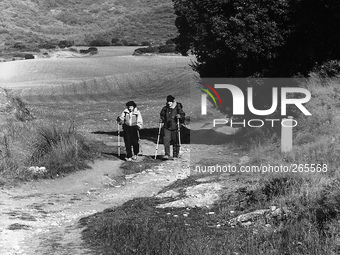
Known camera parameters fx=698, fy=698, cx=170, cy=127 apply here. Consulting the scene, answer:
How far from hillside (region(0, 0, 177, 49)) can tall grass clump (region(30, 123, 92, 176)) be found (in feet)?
225

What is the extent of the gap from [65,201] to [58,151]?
3471 mm

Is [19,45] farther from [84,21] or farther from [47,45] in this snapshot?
[84,21]

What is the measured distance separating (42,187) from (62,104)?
2919cm

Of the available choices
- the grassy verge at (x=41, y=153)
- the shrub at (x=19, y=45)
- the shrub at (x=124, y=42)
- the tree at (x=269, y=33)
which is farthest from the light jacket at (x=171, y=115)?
the shrub at (x=124, y=42)

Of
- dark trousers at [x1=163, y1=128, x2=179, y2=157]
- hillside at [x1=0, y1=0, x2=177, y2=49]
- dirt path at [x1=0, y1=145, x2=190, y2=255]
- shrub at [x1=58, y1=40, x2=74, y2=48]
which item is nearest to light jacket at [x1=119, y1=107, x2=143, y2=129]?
dark trousers at [x1=163, y1=128, x2=179, y2=157]

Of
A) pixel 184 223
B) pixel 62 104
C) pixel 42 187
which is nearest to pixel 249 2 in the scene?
pixel 42 187

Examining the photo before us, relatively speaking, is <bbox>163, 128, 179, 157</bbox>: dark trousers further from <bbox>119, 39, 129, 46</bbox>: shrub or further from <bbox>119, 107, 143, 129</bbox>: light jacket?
<bbox>119, 39, 129, 46</bbox>: shrub

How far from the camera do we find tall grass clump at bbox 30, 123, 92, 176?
17.5 m

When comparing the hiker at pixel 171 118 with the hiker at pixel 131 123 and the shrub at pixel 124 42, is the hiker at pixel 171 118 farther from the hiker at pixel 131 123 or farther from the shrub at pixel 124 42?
the shrub at pixel 124 42

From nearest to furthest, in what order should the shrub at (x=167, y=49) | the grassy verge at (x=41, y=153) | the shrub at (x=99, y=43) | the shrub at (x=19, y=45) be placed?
1. the grassy verge at (x=41, y=153)
2. the shrub at (x=167, y=49)
3. the shrub at (x=19, y=45)
4. the shrub at (x=99, y=43)

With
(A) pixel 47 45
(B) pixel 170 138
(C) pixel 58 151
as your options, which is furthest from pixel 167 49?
(C) pixel 58 151

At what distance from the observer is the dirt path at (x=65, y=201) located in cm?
1095

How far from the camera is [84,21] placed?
342 ft

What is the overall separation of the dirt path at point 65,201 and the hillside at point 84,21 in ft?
231
